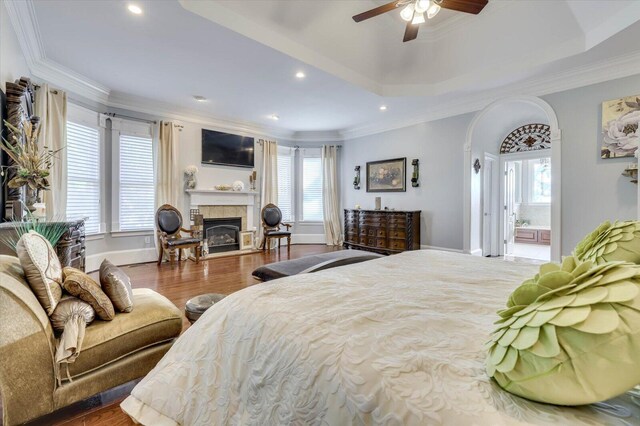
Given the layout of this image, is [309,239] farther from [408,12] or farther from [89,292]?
[89,292]

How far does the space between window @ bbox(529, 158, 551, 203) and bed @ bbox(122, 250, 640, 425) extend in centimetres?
855

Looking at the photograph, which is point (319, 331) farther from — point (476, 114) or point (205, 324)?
point (476, 114)

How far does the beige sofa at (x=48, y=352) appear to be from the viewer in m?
1.26

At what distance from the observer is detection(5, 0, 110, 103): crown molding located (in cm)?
287

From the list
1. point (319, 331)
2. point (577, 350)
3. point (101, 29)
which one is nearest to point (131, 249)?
point (101, 29)

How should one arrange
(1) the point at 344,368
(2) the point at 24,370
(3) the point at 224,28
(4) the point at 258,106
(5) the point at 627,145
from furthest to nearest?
1. (4) the point at 258,106
2. (5) the point at 627,145
3. (3) the point at 224,28
4. (2) the point at 24,370
5. (1) the point at 344,368

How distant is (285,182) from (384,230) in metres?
3.00

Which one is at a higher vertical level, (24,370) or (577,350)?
(577,350)

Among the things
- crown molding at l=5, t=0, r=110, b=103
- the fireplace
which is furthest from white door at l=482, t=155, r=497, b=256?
crown molding at l=5, t=0, r=110, b=103

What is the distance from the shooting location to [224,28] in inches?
124

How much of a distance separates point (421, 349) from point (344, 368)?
23 cm

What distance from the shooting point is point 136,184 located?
17.3 ft

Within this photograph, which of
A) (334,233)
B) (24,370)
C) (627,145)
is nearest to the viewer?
(24,370)

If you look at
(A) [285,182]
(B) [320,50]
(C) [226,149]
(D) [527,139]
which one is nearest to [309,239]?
(A) [285,182]
